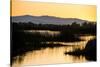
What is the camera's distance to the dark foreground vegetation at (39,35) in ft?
7.89

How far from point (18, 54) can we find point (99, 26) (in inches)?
50.1

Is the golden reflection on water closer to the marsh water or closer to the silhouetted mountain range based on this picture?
the marsh water

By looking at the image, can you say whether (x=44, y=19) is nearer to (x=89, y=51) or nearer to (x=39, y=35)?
(x=39, y=35)

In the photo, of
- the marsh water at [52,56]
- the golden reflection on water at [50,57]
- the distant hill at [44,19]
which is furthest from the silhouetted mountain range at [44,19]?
the golden reflection on water at [50,57]

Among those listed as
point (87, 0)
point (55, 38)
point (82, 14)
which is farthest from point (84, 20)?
point (55, 38)

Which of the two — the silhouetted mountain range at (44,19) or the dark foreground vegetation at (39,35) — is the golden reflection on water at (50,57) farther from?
the silhouetted mountain range at (44,19)

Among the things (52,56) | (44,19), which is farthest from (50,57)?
(44,19)

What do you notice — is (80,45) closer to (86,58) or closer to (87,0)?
(86,58)

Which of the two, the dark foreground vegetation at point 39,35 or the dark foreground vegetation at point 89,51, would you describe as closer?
the dark foreground vegetation at point 39,35

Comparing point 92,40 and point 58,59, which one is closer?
point 58,59

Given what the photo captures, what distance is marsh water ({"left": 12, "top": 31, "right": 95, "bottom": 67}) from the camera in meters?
2.45

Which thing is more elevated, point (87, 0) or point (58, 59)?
point (87, 0)

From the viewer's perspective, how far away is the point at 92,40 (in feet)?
9.17
